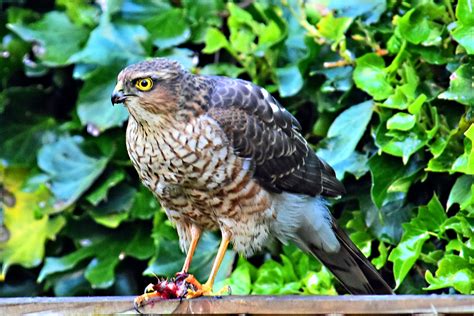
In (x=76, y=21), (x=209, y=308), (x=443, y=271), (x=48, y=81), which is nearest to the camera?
(x=209, y=308)

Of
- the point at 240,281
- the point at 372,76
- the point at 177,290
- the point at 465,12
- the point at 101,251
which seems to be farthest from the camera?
the point at 101,251

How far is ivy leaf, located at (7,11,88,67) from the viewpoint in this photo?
167 inches

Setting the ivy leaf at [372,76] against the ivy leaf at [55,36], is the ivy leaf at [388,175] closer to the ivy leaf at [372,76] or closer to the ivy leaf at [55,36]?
the ivy leaf at [372,76]

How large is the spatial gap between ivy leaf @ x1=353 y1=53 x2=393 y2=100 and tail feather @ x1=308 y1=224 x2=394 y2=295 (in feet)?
1.81

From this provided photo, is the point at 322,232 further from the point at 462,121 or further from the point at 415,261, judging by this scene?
the point at 462,121

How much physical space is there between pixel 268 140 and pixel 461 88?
2.31ft

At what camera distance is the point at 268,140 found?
3180 millimetres

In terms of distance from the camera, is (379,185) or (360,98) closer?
(379,185)

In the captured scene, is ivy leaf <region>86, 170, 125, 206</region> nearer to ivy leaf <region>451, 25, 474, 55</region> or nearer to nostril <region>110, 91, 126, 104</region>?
nostril <region>110, 91, 126, 104</region>

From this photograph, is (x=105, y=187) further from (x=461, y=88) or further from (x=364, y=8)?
(x=461, y=88)

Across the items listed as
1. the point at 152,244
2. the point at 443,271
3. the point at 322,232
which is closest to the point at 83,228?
the point at 152,244

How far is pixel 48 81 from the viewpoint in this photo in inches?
183

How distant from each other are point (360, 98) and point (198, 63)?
3.10ft

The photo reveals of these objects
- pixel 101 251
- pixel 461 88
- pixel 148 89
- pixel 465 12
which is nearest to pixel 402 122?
pixel 461 88
